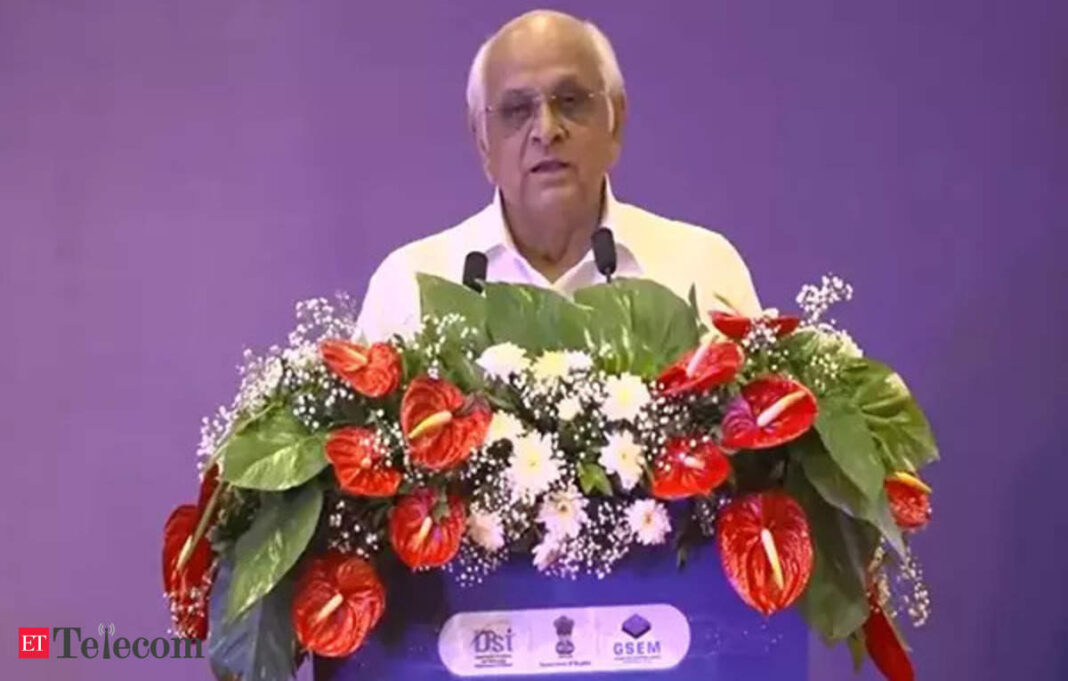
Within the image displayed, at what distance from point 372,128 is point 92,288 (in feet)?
2.05

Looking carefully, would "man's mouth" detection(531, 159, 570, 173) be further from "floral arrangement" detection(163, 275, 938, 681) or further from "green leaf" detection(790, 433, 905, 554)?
"green leaf" detection(790, 433, 905, 554)

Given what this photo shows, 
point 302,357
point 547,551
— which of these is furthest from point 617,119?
point 547,551

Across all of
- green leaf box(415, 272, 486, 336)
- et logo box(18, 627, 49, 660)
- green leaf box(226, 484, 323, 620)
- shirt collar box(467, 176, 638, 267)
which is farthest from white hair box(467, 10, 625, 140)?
et logo box(18, 627, 49, 660)

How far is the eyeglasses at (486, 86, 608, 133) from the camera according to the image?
72.6 inches

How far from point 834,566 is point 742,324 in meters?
0.22

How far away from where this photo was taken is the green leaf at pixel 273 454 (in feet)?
3.64

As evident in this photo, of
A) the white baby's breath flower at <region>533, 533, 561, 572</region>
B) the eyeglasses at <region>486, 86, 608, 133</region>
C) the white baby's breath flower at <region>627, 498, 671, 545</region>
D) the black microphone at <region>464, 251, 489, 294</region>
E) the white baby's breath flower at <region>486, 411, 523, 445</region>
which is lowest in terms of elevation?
the white baby's breath flower at <region>533, 533, 561, 572</region>

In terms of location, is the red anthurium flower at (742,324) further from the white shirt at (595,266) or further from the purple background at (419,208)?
the purple background at (419,208)

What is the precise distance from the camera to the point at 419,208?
106 inches

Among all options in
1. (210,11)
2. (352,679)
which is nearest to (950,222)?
(210,11)

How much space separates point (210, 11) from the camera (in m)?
2.70

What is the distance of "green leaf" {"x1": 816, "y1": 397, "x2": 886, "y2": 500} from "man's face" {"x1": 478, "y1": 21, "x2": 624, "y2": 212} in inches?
29.7

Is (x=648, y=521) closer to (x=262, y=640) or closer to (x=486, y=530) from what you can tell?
(x=486, y=530)

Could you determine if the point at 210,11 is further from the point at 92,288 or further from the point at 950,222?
the point at 950,222
